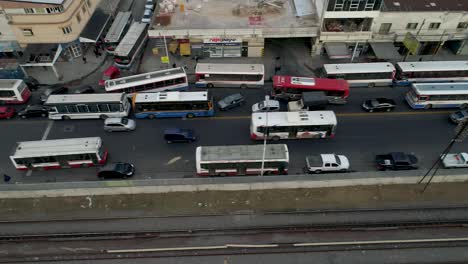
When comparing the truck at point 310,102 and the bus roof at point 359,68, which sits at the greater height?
the bus roof at point 359,68

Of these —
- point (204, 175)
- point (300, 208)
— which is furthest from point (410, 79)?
point (204, 175)

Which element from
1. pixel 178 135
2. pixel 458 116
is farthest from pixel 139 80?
pixel 458 116

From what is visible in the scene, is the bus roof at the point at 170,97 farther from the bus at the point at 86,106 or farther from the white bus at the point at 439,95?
the white bus at the point at 439,95

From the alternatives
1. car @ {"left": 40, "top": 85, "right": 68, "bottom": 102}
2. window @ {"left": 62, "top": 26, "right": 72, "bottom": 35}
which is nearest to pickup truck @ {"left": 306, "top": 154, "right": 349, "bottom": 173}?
car @ {"left": 40, "top": 85, "right": 68, "bottom": 102}

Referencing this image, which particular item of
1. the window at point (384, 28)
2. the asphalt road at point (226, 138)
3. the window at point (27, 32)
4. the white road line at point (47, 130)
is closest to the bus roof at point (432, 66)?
the asphalt road at point (226, 138)

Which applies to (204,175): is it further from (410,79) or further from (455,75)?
(455,75)

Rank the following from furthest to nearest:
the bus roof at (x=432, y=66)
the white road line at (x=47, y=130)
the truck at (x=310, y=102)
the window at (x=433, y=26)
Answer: the window at (x=433, y=26), the bus roof at (x=432, y=66), the truck at (x=310, y=102), the white road line at (x=47, y=130)
